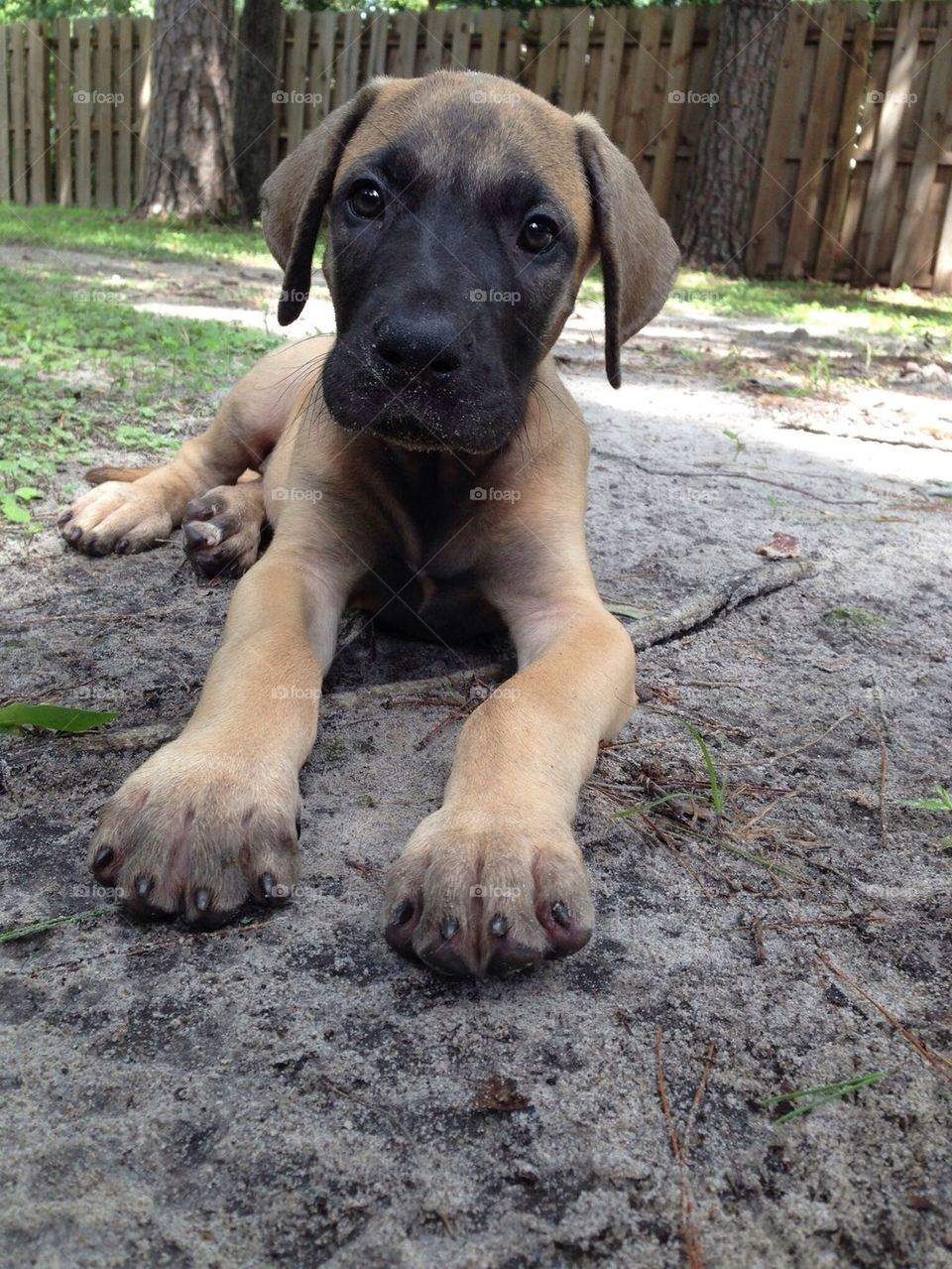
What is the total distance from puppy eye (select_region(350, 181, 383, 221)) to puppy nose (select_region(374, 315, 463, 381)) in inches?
30.1

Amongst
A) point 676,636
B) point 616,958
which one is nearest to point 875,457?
point 676,636

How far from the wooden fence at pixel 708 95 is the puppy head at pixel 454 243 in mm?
11965

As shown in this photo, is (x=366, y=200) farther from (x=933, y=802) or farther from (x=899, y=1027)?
(x=899, y=1027)

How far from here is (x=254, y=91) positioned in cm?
1631

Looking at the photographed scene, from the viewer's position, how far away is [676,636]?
359 centimetres

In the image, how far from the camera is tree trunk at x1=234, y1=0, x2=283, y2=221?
52.5 ft

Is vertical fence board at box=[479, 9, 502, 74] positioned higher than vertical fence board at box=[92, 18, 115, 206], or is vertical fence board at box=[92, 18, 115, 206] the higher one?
vertical fence board at box=[479, 9, 502, 74]

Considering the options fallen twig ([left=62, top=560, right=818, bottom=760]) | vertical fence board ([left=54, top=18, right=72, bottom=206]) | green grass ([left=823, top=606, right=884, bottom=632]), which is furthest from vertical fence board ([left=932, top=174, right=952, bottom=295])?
vertical fence board ([left=54, top=18, right=72, bottom=206])

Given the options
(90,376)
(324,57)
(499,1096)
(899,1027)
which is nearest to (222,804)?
(499,1096)

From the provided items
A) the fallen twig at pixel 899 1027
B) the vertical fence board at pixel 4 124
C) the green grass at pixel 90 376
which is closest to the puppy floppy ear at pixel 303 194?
the green grass at pixel 90 376

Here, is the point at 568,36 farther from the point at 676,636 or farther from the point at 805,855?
the point at 805,855

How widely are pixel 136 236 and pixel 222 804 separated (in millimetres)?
13530

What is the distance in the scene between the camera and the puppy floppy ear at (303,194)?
348 cm

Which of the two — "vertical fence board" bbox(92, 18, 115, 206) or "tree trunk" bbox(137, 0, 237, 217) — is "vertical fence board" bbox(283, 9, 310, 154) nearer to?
"tree trunk" bbox(137, 0, 237, 217)
